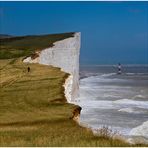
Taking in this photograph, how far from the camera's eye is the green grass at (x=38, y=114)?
1176 centimetres

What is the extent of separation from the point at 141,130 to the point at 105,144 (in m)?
11.2

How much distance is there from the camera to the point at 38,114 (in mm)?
15742

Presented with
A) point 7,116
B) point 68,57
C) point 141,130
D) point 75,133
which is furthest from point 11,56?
point 75,133

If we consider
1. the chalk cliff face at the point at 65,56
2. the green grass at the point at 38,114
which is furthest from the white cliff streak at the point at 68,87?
the chalk cliff face at the point at 65,56

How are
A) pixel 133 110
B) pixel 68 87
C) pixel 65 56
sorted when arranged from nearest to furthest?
pixel 68 87 → pixel 133 110 → pixel 65 56

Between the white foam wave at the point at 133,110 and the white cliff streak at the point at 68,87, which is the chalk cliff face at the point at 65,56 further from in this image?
the white cliff streak at the point at 68,87

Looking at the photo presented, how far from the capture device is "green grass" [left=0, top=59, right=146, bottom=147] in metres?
11.8

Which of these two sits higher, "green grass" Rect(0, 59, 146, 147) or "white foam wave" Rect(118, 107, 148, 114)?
"green grass" Rect(0, 59, 146, 147)

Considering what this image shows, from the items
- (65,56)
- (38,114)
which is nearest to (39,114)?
(38,114)

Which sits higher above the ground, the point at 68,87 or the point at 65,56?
the point at 65,56

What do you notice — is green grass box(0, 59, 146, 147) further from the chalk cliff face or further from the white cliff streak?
the chalk cliff face

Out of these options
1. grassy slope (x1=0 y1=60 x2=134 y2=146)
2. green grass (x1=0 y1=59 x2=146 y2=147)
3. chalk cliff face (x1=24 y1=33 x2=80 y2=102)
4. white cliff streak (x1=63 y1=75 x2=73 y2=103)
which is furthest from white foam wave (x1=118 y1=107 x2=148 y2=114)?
white cliff streak (x1=63 y1=75 x2=73 y2=103)

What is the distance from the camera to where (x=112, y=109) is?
1252 inches

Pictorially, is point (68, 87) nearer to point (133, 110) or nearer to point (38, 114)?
point (38, 114)
